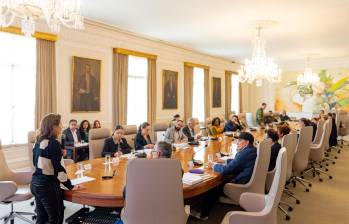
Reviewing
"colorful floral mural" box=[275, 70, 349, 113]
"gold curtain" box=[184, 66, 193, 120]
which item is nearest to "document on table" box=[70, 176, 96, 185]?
"gold curtain" box=[184, 66, 193, 120]

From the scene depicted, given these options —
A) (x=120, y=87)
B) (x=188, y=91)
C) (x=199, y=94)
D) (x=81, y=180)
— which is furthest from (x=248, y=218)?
(x=199, y=94)

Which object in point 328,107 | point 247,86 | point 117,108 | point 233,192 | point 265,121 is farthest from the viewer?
point 247,86

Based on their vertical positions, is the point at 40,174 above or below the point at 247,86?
below

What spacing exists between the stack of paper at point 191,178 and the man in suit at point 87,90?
4.66m

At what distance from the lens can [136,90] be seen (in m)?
9.07

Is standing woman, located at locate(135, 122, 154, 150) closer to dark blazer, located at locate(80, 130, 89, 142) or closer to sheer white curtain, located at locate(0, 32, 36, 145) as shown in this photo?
dark blazer, located at locate(80, 130, 89, 142)

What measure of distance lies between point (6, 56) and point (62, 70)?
1177mm

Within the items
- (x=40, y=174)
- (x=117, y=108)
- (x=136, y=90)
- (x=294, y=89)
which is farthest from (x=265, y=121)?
(x=40, y=174)

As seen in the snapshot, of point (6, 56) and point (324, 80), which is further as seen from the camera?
point (324, 80)

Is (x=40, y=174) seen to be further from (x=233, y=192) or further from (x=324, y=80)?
(x=324, y=80)

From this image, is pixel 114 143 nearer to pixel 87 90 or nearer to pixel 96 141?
pixel 96 141

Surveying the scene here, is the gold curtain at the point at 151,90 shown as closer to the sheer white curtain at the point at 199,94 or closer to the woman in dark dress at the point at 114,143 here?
the sheer white curtain at the point at 199,94

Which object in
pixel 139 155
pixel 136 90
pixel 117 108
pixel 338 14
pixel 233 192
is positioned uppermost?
pixel 338 14

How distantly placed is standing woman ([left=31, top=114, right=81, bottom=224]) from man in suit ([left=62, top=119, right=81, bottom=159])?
3497 mm
